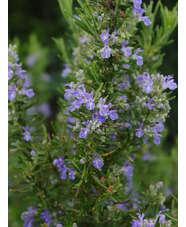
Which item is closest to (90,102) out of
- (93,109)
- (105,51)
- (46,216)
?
(93,109)

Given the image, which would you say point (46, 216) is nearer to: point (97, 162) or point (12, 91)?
point (97, 162)

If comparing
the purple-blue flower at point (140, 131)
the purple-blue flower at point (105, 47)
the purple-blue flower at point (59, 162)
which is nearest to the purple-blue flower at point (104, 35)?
the purple-blue flower at point (105, 47)

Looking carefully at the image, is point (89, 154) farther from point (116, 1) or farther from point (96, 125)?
point (116, 1)

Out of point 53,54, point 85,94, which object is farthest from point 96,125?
point 53,54

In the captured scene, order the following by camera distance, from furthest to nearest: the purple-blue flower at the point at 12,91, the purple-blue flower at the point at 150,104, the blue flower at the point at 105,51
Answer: the purple-blue flower at the point at 12,91
the purple-blue flower at the point at 150,104
the blue flower at the point at 105,51

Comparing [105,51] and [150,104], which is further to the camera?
[150,104]

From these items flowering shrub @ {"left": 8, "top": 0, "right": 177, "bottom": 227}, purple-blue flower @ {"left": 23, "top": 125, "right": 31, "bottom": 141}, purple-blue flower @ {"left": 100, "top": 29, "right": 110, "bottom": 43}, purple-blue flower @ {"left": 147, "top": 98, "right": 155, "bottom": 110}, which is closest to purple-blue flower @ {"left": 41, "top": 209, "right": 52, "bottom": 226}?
flowering shrub @ {"left": 8, "top": 0, "right": 177, "bottom": 227}

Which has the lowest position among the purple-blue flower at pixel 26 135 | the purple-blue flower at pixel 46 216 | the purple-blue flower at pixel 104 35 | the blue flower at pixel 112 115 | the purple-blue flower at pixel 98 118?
the purple-blue flower at pixel 46 216

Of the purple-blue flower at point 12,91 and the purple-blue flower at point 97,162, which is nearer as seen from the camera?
the purple-blue flower at point 97,162

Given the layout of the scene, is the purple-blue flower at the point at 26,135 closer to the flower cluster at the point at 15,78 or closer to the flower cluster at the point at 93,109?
the flower cluster at the point at 15,78
